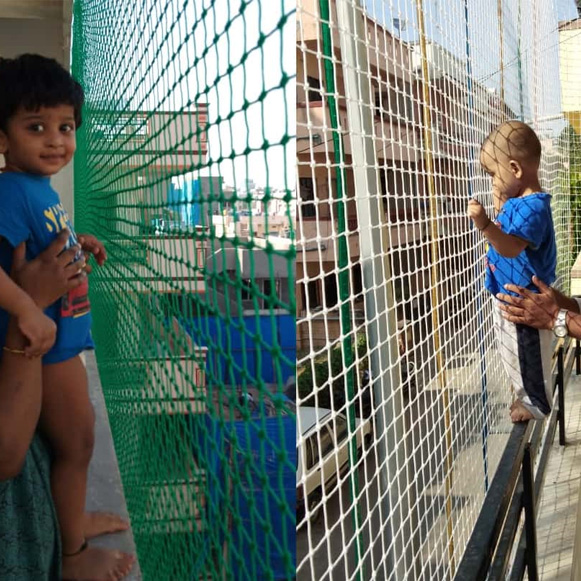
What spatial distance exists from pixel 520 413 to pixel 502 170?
634 mm

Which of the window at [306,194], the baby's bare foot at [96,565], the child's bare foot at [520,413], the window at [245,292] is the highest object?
the window at [306,194]

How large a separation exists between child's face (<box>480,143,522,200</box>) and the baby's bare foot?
1268mm

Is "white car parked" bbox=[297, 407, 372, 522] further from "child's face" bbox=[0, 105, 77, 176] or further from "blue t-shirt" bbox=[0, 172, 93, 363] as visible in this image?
"child's face" bbox=[0, 105, 77, 176]

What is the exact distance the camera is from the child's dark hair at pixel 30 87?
127 cm

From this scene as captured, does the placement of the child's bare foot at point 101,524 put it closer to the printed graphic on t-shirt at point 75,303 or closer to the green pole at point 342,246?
the printed graphic on t-shirt at point 75,303

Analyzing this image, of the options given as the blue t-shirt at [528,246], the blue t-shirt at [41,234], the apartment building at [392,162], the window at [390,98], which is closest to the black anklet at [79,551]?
the blue t-shirt at [41,234]

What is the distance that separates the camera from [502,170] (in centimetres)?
199

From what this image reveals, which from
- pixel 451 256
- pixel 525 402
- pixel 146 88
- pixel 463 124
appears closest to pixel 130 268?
pixel 146 88

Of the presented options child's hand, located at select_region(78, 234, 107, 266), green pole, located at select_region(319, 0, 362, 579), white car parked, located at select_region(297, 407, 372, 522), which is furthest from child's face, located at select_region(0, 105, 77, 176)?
white car parked, located at select_region(297, 407, 372, 522)

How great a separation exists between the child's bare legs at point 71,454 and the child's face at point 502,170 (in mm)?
1171

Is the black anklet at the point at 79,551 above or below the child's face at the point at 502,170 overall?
below

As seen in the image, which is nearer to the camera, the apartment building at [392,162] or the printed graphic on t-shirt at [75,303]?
the apartment building at [392,162]

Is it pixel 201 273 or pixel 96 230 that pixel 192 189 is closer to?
pixel 201 273

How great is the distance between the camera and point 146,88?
5.68 feet
